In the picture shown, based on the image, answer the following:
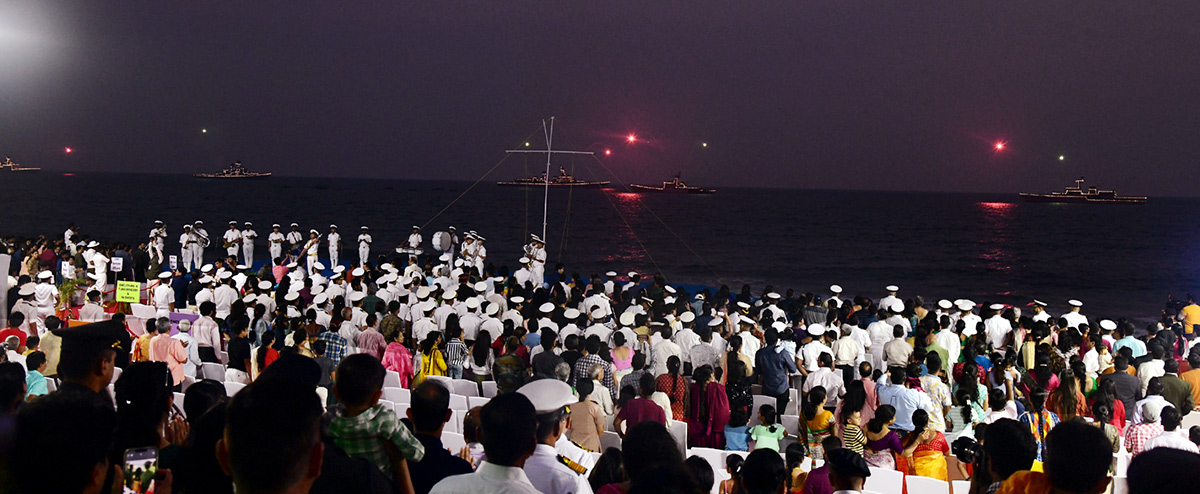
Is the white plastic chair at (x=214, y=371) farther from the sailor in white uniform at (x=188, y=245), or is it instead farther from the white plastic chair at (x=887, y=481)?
the sailor in white uniform at (x=188, y=245)

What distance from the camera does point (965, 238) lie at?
70.4 meters

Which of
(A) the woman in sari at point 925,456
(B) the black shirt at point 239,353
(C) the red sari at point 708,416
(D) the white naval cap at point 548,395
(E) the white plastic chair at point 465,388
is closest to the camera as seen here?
(D) the white naval cap at point 548,395

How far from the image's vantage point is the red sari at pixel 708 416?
7211 millimetres

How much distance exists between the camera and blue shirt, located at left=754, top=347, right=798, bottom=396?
Result: 834 cm

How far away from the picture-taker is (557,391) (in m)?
3.69

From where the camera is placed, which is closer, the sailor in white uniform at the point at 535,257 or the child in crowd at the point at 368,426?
the child in crowd at the point at 368,426

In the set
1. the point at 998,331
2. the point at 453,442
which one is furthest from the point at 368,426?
the point at 998,331

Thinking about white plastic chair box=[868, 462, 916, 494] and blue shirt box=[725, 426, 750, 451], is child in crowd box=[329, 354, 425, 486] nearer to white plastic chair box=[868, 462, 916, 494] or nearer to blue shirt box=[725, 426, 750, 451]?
white plastic chair box=[868, 462, 916, 494]

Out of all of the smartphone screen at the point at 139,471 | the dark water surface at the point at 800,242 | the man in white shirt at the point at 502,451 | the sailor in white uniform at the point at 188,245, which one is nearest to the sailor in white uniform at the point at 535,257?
the sailor in white uniform at the point at 188,245

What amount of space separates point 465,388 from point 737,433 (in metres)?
2.76

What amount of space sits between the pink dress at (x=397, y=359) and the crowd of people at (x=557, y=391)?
26 millimetres

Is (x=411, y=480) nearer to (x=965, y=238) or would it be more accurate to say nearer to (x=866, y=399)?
(x=866, y=399)

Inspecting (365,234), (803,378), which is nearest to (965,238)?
(365,234)

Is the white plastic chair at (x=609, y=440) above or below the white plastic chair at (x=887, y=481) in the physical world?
below
